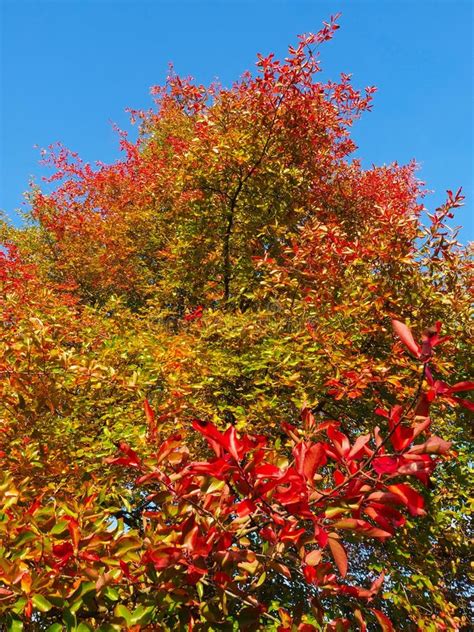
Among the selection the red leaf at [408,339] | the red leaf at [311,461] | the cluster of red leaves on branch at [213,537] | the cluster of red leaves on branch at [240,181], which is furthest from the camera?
the cluster of red leaves on branch at [240,181]

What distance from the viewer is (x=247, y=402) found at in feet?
17.0

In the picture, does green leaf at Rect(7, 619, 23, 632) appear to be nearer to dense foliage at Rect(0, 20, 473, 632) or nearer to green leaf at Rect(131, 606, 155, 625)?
dense foliage at Rect(0, 20, 473, 632)

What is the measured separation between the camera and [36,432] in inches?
139

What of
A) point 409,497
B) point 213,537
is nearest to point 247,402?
point 213,537

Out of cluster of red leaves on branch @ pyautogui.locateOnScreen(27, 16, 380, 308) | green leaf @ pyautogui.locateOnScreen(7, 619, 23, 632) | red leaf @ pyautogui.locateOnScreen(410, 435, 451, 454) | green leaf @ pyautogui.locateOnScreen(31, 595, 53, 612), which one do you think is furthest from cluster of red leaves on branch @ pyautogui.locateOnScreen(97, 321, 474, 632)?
cluster of red leaves on branch @ pyautogui.locateOnScreen(27, 16, 380, 308)

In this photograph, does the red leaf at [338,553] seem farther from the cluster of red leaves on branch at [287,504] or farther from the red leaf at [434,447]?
the red leaf at [434,447]

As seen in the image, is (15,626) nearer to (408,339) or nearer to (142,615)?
(142,615)

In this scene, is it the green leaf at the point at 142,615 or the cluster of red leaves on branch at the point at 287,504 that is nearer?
the cluster of red leaves on branch at the point at 287,504

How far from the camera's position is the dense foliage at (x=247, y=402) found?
5.90ft

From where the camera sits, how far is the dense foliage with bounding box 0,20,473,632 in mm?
1797

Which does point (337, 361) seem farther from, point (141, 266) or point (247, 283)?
point (141, 266)

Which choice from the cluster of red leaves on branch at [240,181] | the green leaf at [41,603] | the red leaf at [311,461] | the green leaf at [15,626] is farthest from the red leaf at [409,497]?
the cluster of red leaves on branch at [240,181]

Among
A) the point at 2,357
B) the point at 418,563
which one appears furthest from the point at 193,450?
the point at 418,563

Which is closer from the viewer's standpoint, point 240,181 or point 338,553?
point 338,553
